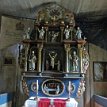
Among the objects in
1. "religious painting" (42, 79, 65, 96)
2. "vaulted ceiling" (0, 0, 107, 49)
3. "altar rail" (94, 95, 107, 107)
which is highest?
"vaulted ceiling" (0, 0, 107, 49)

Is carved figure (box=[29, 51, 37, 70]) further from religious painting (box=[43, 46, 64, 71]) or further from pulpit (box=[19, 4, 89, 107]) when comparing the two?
religious painting (box=[43, 46, 64, 71])

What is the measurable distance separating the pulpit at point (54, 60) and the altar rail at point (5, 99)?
0.48 m

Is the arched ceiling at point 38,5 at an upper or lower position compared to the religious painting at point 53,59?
upper

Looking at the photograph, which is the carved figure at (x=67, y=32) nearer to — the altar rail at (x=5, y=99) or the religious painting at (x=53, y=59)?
the religious painting at (x=53, y=59)

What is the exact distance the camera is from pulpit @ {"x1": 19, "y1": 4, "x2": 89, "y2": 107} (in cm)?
621

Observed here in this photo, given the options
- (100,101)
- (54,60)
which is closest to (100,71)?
(100,101)

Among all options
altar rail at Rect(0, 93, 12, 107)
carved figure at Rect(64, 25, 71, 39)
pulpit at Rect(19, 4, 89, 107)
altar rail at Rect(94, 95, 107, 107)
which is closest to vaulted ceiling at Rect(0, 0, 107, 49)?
pulpit at Rect(19, 4, 89, 107)

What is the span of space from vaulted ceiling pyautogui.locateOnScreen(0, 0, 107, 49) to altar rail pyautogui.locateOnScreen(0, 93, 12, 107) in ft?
7.93

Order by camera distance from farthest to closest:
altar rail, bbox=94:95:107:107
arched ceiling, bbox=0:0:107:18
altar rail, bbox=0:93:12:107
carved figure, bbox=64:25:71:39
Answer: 1. carved figure, bbox=64:25:71:39
2. arched ceiling, bbox=0:0:107:18
3. altar rail, bbox=0:93:12:107
4. altar rail, bbox=94:95:107:107

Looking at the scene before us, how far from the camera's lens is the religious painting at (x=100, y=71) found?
22.1 feet

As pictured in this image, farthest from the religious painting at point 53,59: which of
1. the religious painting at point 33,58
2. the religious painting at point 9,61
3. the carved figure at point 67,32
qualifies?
the religious painting at point 9,61

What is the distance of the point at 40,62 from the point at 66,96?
1152 millimetres

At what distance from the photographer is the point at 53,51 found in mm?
6504

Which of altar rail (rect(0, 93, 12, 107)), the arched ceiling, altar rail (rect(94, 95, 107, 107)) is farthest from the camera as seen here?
the arched ceiling
